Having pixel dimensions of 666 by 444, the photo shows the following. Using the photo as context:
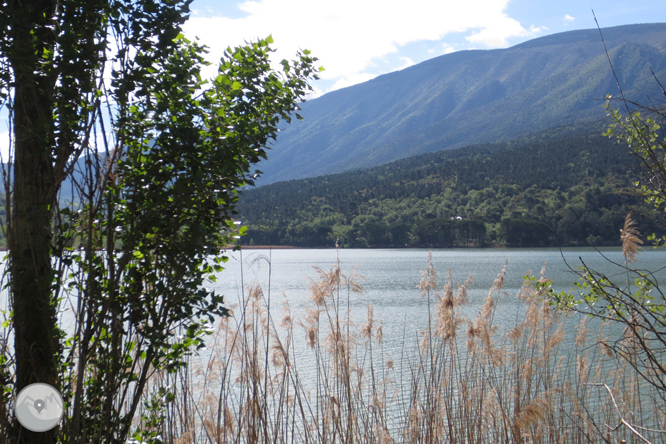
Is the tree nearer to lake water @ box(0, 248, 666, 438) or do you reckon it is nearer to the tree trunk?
the tree trunk

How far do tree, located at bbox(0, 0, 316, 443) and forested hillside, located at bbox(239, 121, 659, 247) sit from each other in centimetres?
5454

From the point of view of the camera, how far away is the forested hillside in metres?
65.7

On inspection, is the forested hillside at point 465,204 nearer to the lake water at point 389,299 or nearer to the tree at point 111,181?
the lake water at point 389,299

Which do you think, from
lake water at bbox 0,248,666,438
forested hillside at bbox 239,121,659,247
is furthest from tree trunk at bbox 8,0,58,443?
forested hillside at bbox 239,121,659,247

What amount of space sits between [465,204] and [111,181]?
88141mm

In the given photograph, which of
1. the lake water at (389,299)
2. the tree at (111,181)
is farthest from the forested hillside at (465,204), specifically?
the tree at (111,181)

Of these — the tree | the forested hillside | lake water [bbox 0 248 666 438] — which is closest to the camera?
the tree

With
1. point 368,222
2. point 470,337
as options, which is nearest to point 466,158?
point 368,222

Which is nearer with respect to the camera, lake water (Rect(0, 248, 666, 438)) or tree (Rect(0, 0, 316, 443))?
tree (Rect(0, 0, 316, 443))

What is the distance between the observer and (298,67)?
2615 millimetres

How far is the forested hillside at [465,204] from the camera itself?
216 feet

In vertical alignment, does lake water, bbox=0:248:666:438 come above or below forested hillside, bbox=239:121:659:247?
below

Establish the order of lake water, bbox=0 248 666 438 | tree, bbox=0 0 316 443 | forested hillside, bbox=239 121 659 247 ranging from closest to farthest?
tree, bbox=0 0 316 443
lake water, bbox=0 248 666 438
forested hillside, bbox=239 121 659 247

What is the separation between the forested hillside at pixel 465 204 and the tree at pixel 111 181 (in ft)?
179
